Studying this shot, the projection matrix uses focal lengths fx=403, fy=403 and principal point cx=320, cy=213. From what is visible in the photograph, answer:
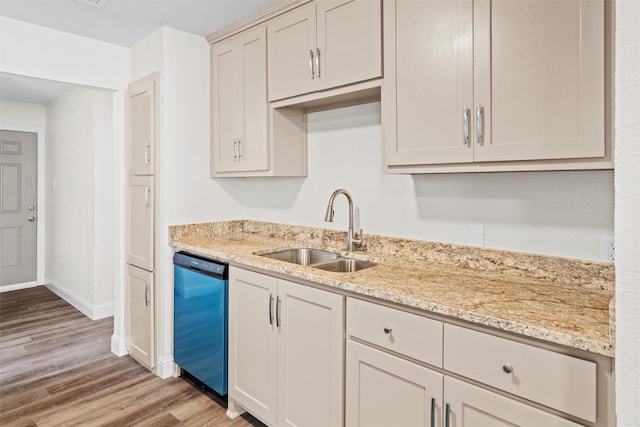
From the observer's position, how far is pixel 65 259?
4.70m

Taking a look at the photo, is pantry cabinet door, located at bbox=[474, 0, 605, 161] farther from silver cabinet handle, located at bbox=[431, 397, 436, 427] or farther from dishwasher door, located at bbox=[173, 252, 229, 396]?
dishwasher door, located at bbox=[173, 252, 229, 396]

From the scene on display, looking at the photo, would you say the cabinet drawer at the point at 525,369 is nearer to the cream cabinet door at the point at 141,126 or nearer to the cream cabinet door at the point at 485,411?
the cream cabinet door at the point at 485,411

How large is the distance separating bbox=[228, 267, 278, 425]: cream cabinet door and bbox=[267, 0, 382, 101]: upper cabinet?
3.60ft

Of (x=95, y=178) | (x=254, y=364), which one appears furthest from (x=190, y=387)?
(x=95, y=178)

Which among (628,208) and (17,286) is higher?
(628,208)

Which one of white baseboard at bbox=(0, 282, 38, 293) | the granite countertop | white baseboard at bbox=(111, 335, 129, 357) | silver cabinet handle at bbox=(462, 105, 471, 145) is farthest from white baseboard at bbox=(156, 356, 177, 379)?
white baseboard at bbox=(0, 282, 38, 293)

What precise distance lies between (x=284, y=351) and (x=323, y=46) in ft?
5.21

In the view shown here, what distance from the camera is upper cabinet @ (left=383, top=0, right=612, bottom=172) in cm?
133

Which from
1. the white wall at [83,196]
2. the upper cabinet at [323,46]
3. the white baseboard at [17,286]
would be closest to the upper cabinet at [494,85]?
the upper cabinet at [323,46]

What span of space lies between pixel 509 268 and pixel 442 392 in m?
0.72

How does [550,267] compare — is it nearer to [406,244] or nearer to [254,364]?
[406,244]

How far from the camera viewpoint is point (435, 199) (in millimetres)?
2096

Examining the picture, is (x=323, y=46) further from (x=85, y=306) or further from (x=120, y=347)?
(x=85, y=306)

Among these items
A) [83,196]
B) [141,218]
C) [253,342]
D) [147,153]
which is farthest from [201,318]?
[83,196]
